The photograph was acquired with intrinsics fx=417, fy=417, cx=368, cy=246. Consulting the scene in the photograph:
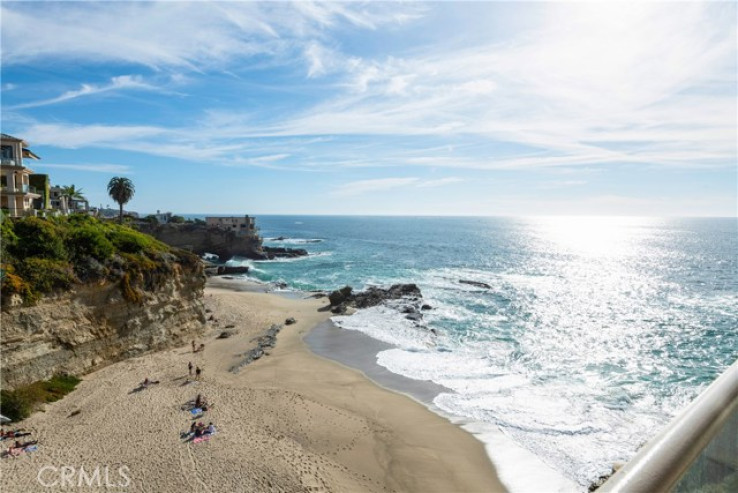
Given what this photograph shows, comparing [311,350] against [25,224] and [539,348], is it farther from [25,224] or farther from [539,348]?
[25,224]

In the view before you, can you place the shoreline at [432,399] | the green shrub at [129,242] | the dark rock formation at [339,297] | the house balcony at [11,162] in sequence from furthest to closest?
the dark rock formation at [339,297], the house balcony at [11,162], the green shrub at [129,242], the shoreline at [432,399]

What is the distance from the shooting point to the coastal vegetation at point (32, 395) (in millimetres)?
20094

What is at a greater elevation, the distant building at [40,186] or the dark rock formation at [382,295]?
the distant building at [40,186]

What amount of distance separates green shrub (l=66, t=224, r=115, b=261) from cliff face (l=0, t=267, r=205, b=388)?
2300 mm

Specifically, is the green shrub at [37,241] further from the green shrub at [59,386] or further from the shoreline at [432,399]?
the shoreline at [432,399]

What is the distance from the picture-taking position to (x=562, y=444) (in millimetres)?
20000

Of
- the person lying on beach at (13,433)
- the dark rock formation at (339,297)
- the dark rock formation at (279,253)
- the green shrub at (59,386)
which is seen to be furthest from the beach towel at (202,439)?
the dark rock formation at (279,253)

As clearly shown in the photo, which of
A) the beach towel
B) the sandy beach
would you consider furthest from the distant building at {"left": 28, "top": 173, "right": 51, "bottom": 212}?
the beach towel

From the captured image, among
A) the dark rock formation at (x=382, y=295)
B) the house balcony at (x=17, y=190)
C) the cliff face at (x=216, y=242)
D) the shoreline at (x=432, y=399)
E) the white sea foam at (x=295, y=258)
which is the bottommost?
the shoreline at (x=432, y=399)

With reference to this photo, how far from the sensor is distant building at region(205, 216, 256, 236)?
9094 cm

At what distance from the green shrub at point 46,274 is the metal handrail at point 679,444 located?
95.0 ft

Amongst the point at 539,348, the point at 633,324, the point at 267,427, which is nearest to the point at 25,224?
the point at 267,427

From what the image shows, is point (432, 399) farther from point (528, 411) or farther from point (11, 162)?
point (11, 162)

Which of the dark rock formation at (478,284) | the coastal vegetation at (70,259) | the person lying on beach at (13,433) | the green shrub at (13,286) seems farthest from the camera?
the dark rock formation at (478,284)
